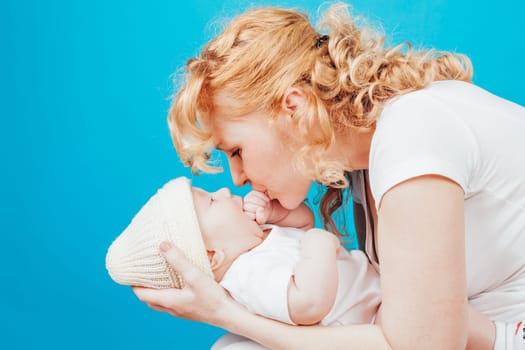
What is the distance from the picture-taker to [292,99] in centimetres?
150

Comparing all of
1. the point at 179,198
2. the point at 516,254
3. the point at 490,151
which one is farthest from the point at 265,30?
the point at 516,254

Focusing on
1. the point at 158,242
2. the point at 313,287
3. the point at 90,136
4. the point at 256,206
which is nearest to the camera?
the point at 313,287

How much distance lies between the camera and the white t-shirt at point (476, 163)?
4.13 ft

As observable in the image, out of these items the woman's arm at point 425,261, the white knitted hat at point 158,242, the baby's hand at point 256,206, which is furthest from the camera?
the baby's hand at point 256,206

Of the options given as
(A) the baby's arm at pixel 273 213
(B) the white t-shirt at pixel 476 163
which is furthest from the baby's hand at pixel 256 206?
(B) the white t-shirt at pixel 476 163

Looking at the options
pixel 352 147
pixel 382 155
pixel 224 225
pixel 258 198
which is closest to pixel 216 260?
pixel 224 225

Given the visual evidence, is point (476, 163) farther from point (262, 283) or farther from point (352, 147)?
point (262, 283)

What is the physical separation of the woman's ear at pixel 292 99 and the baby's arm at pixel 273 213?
0.26m

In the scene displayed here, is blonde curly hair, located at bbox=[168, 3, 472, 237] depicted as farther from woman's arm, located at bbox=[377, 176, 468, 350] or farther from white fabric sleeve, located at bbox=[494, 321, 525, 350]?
white fabric sleeve, located at bbox=[494, 321, 525, 350]

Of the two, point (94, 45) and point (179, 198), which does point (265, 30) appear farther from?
point (94, 45)

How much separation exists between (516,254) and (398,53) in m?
→ 0.50

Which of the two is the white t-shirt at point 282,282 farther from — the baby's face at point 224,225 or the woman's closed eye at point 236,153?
the woman's closed eye at point 236,153

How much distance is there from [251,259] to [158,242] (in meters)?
0.20

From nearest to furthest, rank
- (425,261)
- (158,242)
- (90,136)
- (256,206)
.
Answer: (425,261) < (158,242) < (256,206) < (90,136)
